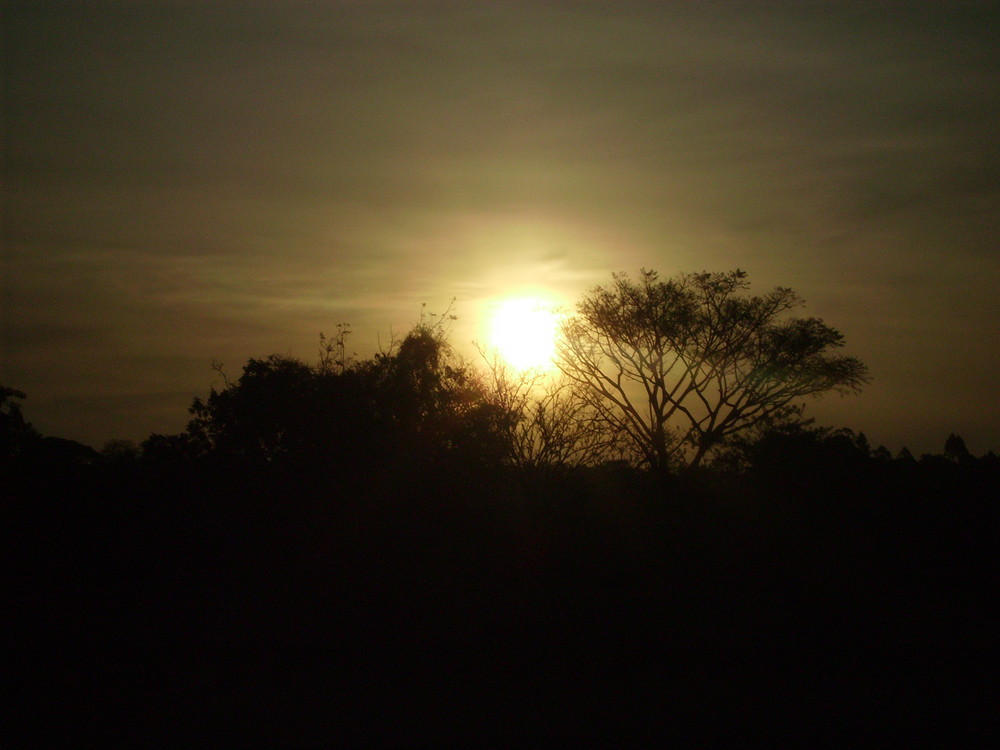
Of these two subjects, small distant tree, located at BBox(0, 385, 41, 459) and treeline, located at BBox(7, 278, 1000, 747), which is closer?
treeline, located at BBox(7, 278, 1000, 747)

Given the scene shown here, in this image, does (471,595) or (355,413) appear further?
(355,413)

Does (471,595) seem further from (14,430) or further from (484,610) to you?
(14,430)

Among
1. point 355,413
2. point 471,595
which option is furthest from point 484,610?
point 355,413

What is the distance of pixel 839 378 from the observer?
36719 millimetres

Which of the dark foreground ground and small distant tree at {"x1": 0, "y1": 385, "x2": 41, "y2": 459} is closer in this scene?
the dark foreground ground

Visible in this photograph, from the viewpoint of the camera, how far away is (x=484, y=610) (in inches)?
621

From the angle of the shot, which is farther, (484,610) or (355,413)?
(355,413)

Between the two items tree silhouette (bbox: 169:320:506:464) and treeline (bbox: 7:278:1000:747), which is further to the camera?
tree silhouette (bbox: 169:320:506:464)

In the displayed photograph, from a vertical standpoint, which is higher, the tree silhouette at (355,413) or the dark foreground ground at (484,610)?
the tree silhouette at (355,413)

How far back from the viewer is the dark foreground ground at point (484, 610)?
1216 centimetres

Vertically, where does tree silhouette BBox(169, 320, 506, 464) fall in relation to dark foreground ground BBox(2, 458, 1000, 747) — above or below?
above

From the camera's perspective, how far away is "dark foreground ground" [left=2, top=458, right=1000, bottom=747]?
1216 cm

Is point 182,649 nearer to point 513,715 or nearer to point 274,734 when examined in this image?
point 274,734

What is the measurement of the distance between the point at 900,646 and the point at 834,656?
4.05 feet
